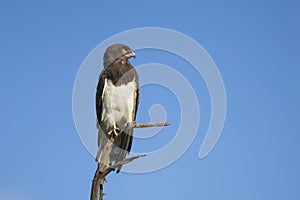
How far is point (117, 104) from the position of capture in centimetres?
1045

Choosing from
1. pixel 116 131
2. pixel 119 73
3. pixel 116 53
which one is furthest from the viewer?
pixel 116 53

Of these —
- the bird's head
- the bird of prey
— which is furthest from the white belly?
the bird's head

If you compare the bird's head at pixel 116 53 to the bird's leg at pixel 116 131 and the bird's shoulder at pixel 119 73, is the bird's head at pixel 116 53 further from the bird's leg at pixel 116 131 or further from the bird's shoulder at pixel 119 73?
the bird's leg at pixel 116 131

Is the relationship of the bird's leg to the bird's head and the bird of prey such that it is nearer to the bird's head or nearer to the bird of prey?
the bird of prey

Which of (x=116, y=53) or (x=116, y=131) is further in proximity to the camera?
(x=116, y=53)

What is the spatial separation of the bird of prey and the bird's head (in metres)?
0.06

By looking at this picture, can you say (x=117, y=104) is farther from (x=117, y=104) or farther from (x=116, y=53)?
(x=116, y=53)

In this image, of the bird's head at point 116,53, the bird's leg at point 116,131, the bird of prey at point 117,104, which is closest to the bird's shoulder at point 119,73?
the bird of prey at point 117,104

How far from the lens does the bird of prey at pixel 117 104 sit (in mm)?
10383

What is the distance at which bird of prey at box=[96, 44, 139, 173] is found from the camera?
10.4 metres

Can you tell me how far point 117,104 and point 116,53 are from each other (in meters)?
1.28

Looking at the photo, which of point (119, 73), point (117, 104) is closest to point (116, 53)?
point (119, 73)

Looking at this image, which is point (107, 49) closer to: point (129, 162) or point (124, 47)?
point (124, 47)

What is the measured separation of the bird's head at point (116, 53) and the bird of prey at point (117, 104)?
0.06 meters
